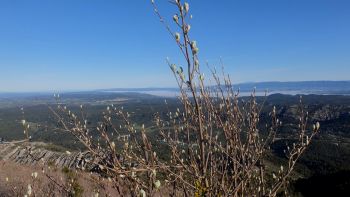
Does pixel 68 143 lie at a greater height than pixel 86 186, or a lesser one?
lesser

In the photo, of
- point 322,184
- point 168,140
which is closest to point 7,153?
point 168,140

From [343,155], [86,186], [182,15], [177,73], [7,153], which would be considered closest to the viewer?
[182,15]

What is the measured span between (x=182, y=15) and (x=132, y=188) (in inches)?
48.6

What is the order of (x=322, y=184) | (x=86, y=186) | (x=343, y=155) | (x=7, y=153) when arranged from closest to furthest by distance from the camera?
1. (x=86, y=186)
2. (x=7, y=153)
3. (x=322, y=184)
4. (x=343, y=155)

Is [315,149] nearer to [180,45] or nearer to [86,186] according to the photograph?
[86,186]

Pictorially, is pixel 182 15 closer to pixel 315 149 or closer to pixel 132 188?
pixel 132 188

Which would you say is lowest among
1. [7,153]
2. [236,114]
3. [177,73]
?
[7,153]

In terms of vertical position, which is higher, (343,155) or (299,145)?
(299,145)

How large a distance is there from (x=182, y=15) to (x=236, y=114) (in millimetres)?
931

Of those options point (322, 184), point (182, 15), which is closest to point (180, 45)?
point (182, 15)

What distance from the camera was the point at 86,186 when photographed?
1198 centimetres

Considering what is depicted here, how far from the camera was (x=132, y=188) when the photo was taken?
8.92ft

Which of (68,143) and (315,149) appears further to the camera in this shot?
(68,143)

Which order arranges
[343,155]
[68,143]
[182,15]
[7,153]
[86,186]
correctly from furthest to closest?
[68,143]
[343,155]
[7,153]
[86,186]
[182,15]
